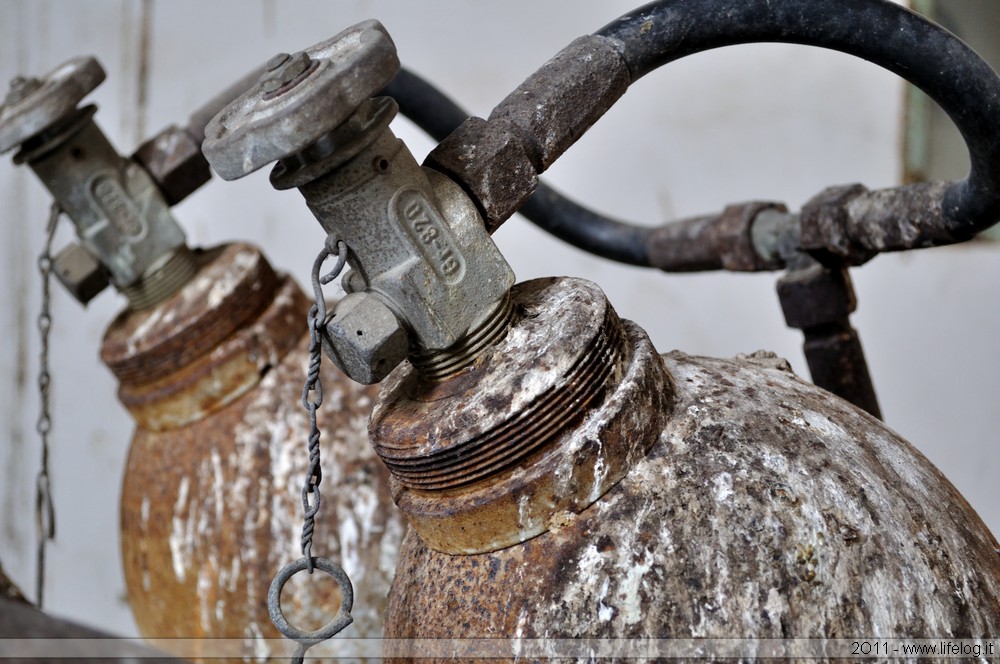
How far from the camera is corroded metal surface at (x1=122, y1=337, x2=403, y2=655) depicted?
1.24 m

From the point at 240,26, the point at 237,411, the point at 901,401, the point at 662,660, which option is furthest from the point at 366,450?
the point at 240,26

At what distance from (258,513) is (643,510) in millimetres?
615

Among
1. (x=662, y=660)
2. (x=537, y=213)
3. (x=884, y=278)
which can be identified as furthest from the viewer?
(x=884, y=278)

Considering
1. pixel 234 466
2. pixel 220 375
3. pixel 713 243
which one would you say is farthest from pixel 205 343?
pixel 713 243

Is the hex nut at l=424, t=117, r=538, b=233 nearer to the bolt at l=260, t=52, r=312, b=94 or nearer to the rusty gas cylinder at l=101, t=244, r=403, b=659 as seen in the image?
the bolt at l=260, t=52, r=312, b=94

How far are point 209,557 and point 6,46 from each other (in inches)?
97.3

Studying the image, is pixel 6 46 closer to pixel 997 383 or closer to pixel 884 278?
pixel 884 278

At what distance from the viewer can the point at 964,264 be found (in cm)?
229

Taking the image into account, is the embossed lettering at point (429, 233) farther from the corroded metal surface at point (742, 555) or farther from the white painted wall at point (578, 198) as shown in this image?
Result: the white painted wall at point (578, 198)

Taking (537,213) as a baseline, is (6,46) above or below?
above

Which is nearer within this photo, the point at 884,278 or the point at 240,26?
the point at 884,278

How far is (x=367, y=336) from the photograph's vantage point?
797 millimetres

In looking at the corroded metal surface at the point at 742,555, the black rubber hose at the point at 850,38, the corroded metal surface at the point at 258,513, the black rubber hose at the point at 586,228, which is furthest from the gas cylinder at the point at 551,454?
the black rubber hose at the point at 586,228

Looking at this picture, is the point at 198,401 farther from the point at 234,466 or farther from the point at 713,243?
the point at 713,243
